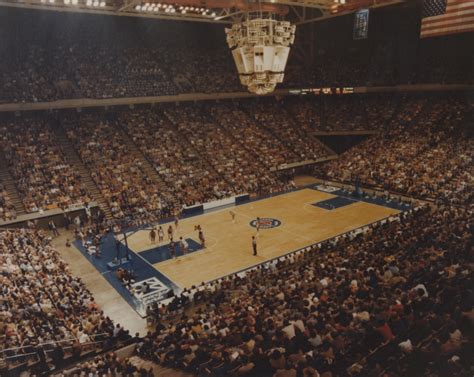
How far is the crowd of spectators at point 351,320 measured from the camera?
7309 mm

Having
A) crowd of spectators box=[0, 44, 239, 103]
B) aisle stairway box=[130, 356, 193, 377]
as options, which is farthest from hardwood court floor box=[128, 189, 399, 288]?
crowd of spectators box=[0, 44, 239, 103]

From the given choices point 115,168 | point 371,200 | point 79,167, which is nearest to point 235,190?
point 115,168

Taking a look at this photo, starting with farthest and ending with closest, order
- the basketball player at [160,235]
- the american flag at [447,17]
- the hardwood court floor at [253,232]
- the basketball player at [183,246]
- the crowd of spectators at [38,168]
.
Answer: the crowd of spectators at [38,168] → the basketball player at [160,235] → the basketball player at [183,246] → the hardwood court floor at [253,232] → the american flag at [447,17]

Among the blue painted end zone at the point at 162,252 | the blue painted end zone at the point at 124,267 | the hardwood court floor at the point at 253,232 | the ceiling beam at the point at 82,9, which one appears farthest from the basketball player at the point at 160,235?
the ceiling beam at the point at 82,9

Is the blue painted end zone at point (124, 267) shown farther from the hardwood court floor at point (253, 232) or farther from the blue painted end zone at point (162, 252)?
the hardwood court floor at point (253, 232)

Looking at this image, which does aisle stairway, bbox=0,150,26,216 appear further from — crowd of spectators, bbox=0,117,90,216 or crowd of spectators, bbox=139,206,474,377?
crowd of spectators, bbox=139,206,474,377

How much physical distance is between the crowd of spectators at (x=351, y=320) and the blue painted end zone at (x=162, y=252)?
20.3ft

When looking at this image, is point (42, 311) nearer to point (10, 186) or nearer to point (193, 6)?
point (193, 6)

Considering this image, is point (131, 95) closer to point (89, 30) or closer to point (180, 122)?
point (180, 122)

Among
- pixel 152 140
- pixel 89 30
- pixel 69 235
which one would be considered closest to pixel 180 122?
pixel 152 140

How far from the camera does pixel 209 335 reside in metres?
11.0

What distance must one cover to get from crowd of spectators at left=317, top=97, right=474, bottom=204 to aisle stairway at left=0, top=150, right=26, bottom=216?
2543cm

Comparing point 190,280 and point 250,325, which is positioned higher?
point 250,325

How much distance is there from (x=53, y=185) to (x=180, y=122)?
1433 centimetres
